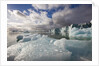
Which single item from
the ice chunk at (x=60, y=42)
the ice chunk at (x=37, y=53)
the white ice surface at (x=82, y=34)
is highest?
the white ice surface at (x=82, y=34)

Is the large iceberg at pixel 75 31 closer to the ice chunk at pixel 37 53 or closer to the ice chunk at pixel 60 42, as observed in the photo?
the ice chunk at pixel 60 42

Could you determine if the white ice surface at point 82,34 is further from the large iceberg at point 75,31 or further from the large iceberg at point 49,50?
the large iceberg at point 49,50

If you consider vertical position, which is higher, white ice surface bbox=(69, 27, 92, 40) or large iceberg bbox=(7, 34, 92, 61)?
white ice surface bbox=(69, 27, 92, 40)

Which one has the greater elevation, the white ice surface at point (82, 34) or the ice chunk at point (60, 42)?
the white ice surface at point (82, 34)

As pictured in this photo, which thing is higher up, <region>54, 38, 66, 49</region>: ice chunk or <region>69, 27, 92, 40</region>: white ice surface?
<region>69, 27, 92, 40</region>: white ice surface

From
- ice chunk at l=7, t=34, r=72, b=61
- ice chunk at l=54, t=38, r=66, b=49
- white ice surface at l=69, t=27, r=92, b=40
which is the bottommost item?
ice chunk at l=7, t=34, r=72, b=61

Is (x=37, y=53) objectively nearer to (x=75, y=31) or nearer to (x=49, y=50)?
(x=49, y=50)

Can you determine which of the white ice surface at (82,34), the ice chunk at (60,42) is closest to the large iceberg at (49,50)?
the ice chunk at (60,42)

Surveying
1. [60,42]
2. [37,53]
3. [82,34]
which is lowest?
[37,53]

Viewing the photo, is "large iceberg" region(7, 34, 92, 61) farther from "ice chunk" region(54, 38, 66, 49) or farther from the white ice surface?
the white ice surface

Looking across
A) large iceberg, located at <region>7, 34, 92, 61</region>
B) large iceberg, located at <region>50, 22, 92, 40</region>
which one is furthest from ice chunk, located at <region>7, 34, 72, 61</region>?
large iceberg, located at <region>50, 22, 92, 40</region>

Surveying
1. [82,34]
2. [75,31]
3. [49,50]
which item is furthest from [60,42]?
[82,34]

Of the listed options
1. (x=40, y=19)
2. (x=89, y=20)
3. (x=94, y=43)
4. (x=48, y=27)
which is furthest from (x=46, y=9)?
(x=94, y=43)

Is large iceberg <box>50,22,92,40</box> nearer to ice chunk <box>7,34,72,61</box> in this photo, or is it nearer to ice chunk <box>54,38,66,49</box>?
ice chunk <box>54,38,66,49</box>
